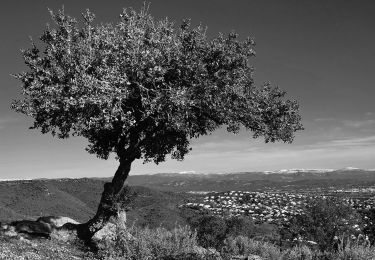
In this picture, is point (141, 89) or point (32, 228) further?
point (32, 228)

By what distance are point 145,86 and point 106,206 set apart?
8.55m

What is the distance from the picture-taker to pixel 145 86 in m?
25.7

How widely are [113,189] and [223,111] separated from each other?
968 cm

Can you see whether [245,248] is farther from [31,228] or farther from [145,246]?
[31,228]

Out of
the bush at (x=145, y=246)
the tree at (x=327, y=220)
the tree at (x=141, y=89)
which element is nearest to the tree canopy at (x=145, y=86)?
the tree at (x=141, y=89)

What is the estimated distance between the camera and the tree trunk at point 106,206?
27.9 meters

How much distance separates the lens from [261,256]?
77.3ft

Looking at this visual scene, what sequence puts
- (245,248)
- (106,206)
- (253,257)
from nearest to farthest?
1. (253,257)
2. (245,248)
3. (106,206)

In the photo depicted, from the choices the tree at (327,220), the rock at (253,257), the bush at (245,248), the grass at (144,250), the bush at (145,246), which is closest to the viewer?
the bush at (145,246)

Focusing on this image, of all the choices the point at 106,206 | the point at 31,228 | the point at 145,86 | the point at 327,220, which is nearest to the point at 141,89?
the point at 145,86

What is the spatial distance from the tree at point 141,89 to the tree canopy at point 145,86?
6cm

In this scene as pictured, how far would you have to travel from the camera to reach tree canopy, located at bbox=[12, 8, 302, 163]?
23516 millimetres

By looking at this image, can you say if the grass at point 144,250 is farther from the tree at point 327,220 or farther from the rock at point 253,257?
the tree at point 327,220

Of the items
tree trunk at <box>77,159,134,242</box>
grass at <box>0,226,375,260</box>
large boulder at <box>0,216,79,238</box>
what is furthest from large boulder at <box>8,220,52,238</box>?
grass at <box>0,226,375,260</box>
